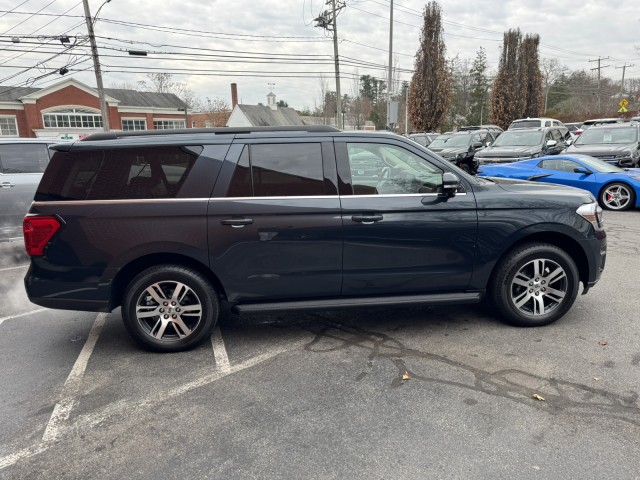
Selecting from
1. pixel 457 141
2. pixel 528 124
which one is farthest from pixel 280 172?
pixel 528 124

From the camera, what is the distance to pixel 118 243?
378 cm

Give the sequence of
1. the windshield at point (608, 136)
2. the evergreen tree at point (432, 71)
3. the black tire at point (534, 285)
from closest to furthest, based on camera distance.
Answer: the black tire at point (534, 285) < the windshield at point (608, 136) < the evergreen tree at point (432, 71)

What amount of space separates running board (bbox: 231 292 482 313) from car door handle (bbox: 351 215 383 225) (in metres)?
0.69

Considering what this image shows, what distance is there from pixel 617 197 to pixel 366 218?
29.9 ft

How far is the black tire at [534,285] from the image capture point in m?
4.21

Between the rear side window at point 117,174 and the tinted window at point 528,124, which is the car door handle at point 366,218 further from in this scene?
the tinted window at point 528,124

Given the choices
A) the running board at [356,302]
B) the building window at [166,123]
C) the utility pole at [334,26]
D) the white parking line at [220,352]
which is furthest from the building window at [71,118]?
the running board at [356,302]

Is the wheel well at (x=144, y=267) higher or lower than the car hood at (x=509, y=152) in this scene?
lower

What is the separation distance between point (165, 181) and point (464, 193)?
8.42 feet

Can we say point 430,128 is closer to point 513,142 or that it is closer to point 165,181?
point 513,142

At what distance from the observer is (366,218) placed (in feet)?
12.9

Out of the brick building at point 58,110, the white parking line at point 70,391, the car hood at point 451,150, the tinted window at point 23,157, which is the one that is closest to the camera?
the white parking line at point 70,391

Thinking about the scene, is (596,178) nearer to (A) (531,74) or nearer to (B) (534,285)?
(B) (534,285)

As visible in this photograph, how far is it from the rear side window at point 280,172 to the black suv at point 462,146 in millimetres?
12742
